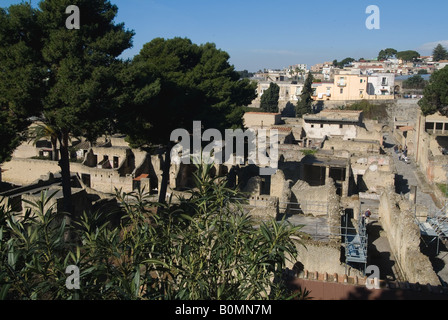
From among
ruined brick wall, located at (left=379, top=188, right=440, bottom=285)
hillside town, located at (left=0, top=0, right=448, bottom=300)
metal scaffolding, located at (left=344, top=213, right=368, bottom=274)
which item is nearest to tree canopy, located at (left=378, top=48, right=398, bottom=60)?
hillside town, located at (left=0, top=0, right=448, bottom=300)

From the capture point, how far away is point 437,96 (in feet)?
90.8

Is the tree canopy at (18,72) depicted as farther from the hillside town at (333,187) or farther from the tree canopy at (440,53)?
the tree canopy at (440,53)

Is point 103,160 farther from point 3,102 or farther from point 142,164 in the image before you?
point 3,102

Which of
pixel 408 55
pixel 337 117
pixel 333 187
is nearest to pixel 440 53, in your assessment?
pixel 408 55

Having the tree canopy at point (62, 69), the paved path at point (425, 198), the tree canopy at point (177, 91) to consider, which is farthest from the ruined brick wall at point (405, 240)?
the tree canopy at point (62, 69)

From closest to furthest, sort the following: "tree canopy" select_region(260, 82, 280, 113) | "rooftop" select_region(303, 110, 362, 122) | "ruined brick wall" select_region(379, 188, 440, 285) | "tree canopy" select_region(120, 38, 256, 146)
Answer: "ruined brick wall" select_region(379, 188, 440, 285), "tree canopy" select_region(120, 38, 256, 146), "rooftop" select_region(303, 110, 362, 122), "tree canopy" select_region(260, 82, 280, 113)

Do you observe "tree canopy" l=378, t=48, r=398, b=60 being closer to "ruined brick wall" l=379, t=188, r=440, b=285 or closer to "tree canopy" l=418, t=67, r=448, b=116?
"tree canopy" l=418, t=67, r=448, b=116

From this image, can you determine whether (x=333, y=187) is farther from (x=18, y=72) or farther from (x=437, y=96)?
(x=437, y=96)

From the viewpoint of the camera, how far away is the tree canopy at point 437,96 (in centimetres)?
2698

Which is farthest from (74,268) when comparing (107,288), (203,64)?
(203,64)

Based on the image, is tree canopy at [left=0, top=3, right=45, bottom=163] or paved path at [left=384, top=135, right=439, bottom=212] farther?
paved path at [left=384, top=135, right=439, bottom=212]

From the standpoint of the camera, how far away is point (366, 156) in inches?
927

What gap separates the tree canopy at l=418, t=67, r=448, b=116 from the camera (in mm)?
26984

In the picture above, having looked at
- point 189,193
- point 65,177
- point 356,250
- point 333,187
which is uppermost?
point 65,177
